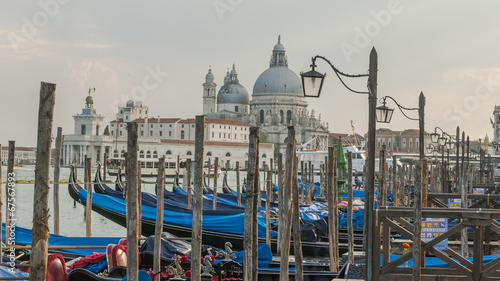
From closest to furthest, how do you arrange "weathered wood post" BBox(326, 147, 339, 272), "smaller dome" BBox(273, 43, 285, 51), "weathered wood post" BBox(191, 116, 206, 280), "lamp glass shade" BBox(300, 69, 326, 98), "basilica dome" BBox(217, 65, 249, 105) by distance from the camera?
"lamp glass shade" BBox(300, 69, 326, 98), "weathered wood post" BBox(191, 116, 206, 280), "weathered wood post" BBox(326, 147, 339, 272), "smaller dome" BBox(273, 43, 285, 51), "basilica dome" BBox(217, 65, 249, 105)

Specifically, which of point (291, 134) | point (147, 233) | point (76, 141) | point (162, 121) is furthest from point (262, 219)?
point (162, 121)

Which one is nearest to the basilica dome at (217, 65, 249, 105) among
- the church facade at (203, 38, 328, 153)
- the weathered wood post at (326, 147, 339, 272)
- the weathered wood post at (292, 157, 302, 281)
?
the church facade at (203, 38, 328, 153)

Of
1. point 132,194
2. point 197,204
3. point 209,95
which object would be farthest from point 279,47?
point 132,194

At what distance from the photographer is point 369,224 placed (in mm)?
4309

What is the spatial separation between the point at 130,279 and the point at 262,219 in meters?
5.32

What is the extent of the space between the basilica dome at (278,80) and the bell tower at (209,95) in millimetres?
7946

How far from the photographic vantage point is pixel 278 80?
226 feet

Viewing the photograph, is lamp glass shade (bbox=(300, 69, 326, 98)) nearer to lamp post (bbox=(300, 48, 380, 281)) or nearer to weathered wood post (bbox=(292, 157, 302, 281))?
lamp post (bbox=(300, 48, 380, 281))

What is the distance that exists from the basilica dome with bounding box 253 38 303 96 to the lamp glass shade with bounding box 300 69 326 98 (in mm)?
63831

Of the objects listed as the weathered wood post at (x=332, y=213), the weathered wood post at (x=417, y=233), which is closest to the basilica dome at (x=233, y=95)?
the weathered wood post at (x=332, y=213)

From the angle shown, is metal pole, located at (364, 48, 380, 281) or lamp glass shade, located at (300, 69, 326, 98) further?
lamp glass shade, located at (300, 69, 326, 98)

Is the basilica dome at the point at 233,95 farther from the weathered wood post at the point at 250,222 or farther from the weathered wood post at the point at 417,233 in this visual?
the weathered wood post at the point at 417,233

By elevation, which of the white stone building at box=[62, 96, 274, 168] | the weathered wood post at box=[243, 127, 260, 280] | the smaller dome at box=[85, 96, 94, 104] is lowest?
the weathered wood post at box=[243, 127, 260, 280]

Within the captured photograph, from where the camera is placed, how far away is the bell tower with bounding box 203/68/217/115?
76625 millimetres
